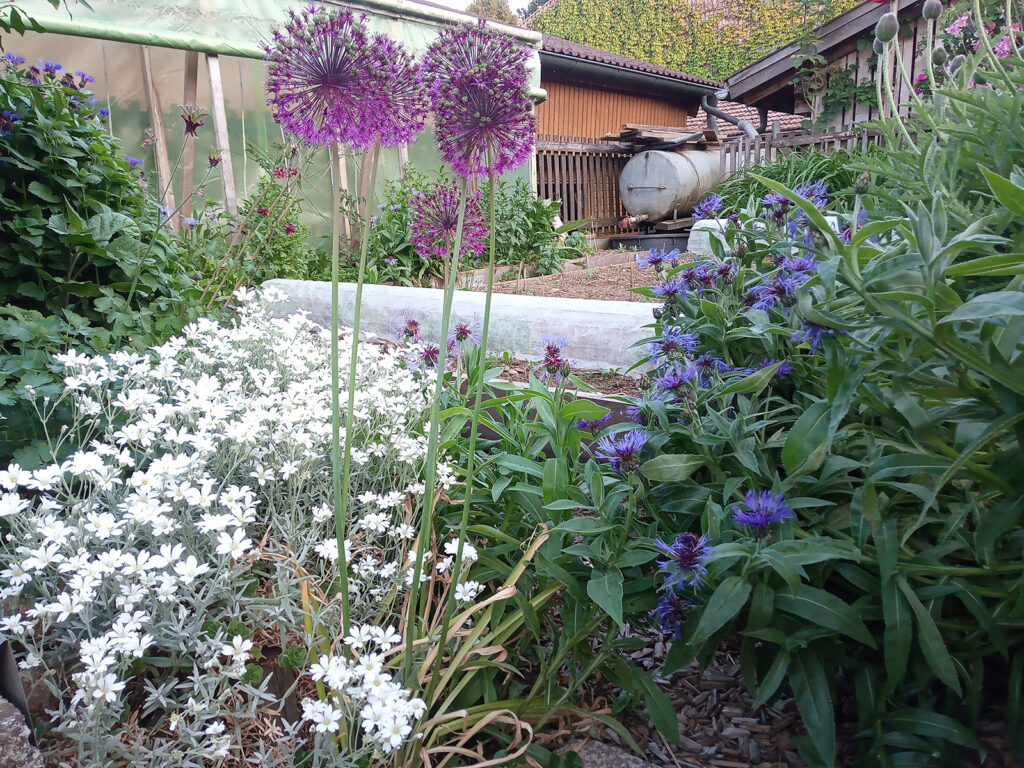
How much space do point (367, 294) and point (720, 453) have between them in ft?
10.0

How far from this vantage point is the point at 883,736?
1.26 m

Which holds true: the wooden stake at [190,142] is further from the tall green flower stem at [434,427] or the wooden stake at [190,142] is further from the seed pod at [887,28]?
the tall green flower stem at [434,427]

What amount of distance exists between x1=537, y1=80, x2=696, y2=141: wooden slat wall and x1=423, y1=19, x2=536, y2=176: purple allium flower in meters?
12.1

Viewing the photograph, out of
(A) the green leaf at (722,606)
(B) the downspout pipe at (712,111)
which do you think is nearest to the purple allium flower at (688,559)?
(A) the green leaf at (722,606)

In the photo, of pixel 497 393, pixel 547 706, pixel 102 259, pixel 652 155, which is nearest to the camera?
pixel 547 706

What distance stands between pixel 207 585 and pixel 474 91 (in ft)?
3.88

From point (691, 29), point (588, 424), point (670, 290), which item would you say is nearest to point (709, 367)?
point (670, 290)

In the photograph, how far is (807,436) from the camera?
119 centimetres

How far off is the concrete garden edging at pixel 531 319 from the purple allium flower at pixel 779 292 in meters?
1.26

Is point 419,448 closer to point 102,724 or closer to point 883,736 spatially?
point 102,724

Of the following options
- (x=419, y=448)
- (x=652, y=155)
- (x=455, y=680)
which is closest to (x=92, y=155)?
(x=419, y=448)

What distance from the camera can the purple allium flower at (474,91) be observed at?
1.23m

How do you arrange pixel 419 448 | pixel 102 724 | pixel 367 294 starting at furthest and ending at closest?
pixel 367 294, pixel 419 448, pixel 102 724

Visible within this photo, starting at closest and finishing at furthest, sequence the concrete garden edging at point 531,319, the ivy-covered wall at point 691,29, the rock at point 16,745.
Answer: the rock at point 16,745 → the concrete garden edging at point 531,319 → the ivy-covered wall at point 691,29
